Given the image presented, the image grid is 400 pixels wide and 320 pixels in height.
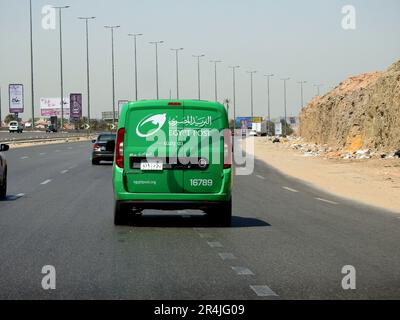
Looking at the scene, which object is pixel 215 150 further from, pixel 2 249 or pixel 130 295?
pixel 130 295

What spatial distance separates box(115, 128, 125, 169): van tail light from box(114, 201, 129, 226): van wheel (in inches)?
25.7

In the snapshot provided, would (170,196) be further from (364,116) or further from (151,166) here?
(364,116)

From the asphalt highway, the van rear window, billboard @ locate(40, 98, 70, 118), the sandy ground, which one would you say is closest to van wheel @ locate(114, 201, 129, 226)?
the asphalt highway

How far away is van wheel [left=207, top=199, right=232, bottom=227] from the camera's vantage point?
49.7 feet

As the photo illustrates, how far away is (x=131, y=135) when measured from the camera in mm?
Answer: 14773

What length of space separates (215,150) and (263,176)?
1876cm

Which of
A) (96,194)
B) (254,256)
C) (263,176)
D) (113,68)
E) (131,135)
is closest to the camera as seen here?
(254,256)

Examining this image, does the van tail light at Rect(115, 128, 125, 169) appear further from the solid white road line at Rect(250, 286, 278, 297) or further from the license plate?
the solid white road line at Rect(250, 286, 278, 297)

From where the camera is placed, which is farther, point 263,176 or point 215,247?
point 263,176

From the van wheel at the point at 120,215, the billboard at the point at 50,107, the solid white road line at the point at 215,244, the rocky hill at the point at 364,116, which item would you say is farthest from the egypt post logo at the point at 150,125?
the billboard at the point at 50,107

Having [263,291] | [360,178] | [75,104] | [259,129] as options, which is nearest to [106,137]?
[360,178]

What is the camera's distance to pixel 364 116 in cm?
5878

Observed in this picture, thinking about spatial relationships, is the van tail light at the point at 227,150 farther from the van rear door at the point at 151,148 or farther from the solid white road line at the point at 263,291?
the solid white road line at the point at 263,291

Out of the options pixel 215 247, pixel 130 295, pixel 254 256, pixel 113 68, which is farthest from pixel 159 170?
pixel 113 68
